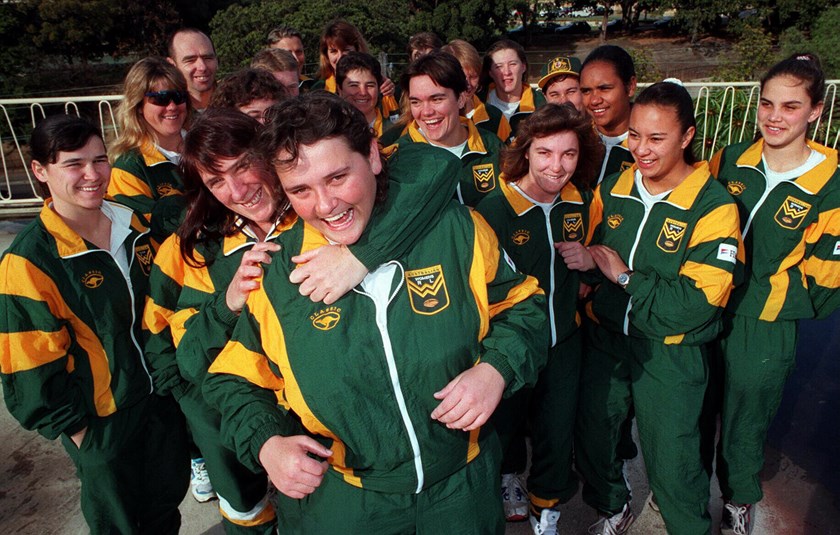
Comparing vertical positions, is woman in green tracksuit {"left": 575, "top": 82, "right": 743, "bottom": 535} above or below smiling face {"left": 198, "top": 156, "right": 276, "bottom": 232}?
below

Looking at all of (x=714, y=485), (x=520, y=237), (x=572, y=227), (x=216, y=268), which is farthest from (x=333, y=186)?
(x=714, y=485)

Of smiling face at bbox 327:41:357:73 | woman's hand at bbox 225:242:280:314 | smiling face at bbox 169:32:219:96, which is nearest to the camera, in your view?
woman's hand at bbox 225:242:280:314

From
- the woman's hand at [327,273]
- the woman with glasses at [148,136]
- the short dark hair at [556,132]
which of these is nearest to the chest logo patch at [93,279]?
the woman with glasses at [148,136]

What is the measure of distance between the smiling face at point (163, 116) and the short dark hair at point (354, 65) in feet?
3.90

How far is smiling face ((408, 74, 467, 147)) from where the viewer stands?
3.51m

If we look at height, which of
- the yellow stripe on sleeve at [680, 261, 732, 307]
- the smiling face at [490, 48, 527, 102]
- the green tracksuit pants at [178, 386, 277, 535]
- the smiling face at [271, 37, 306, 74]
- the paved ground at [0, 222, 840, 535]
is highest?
the smiling face at [271, 37, 306, 74]

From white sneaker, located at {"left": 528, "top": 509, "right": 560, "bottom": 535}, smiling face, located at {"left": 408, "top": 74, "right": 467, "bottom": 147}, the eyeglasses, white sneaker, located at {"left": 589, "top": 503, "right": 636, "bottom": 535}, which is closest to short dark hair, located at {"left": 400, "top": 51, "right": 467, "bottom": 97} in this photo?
smiling face, located at {"left": 408, "top": 74, "right": 467, "bottom": 147}

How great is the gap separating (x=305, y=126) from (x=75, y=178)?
1.39 metres

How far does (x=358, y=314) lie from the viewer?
1.81 metres

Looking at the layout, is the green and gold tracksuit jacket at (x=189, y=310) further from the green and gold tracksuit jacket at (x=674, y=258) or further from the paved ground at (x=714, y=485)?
the green and gold tracksuit jacket at (x=674, y=258)

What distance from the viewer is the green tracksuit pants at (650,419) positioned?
2805 millimetres

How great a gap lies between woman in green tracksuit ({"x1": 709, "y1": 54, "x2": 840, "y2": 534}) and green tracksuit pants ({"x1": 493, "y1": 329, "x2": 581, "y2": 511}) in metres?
0.76

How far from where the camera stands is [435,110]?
3539 mm

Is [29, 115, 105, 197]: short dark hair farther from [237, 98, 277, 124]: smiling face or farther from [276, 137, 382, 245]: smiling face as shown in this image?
[276, 137, 382, 245]: smiling face
